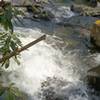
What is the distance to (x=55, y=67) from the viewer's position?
6480mm

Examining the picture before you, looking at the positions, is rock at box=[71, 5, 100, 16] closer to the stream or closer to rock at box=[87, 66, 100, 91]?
the stream

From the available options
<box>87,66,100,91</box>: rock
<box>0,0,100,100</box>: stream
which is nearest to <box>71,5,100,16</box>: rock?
<box>0,0,100,100</box>: stream

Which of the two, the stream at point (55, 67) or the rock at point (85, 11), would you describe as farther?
the rock at point (85, 11)

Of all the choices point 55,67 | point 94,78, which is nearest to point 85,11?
point 55,67

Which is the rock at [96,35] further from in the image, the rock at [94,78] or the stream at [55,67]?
the rock at [94,78]

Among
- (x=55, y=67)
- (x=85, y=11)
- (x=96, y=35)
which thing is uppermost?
(x=96, y=35)

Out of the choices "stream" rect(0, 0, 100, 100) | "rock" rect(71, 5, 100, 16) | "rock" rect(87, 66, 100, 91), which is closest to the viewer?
"stream" rect(0, 0, 100, 100)

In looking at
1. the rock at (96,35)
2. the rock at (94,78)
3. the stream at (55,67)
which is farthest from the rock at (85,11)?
the rock at (94,78)

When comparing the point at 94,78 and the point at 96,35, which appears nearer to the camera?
the point at 94,78

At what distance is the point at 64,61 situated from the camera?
678cm

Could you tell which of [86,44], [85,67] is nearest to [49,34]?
[86,44]

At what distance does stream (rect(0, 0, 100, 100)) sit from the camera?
17.9 feet

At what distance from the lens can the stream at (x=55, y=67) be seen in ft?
17.9

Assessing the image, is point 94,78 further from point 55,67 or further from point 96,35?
point 96,35
